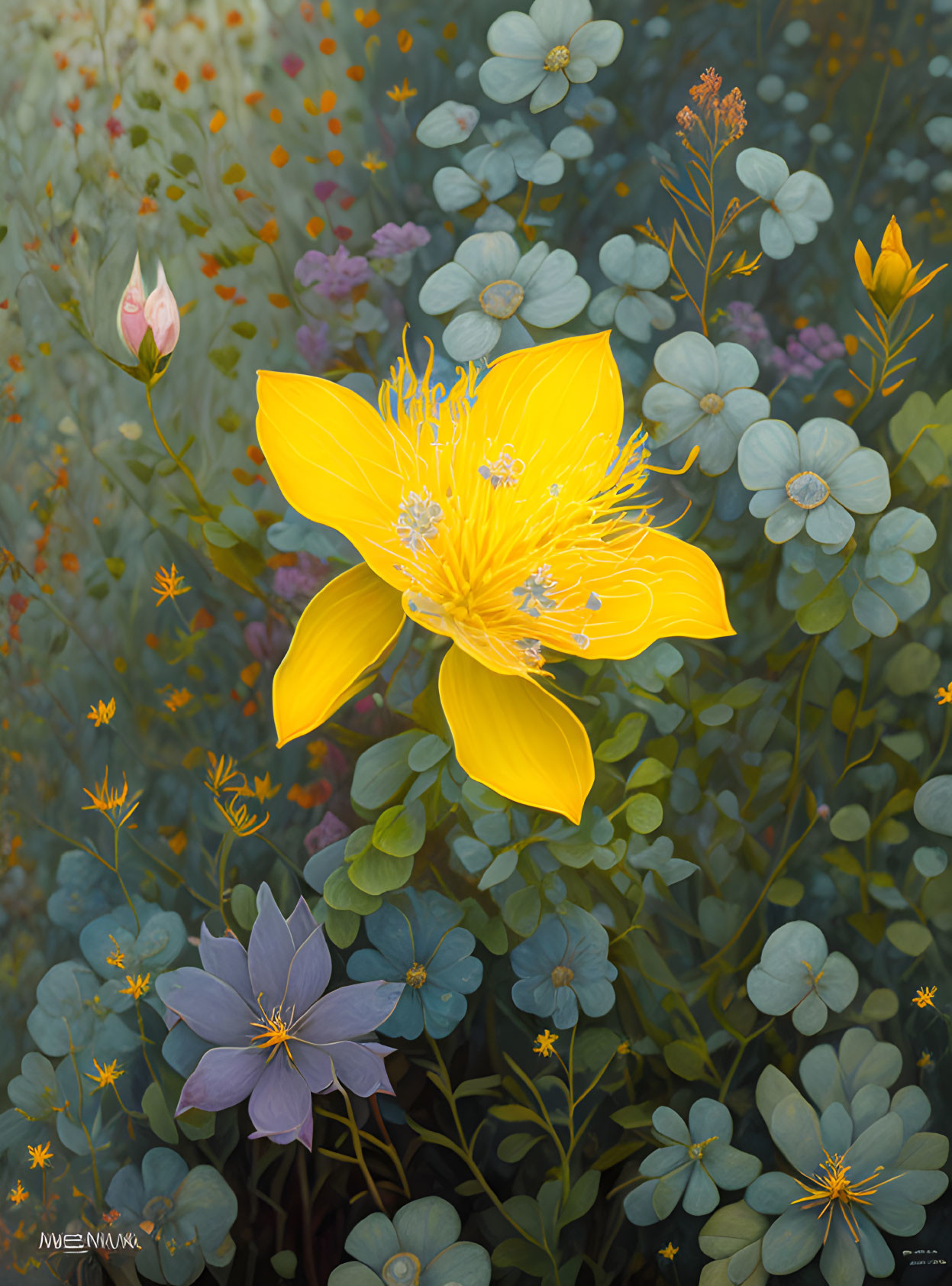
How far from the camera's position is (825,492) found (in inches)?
35.6

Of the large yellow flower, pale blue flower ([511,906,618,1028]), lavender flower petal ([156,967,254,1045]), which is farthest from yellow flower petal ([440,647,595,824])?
lavender flower petal ([156,967,254,1045])

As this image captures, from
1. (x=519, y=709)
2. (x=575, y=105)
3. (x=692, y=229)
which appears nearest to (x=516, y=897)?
(x=519, y=709)

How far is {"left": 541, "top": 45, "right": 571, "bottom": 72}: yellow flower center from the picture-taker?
876 millimetres

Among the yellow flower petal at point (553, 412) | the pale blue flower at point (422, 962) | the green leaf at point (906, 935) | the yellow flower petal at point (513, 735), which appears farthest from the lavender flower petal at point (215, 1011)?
the green leaf at point (906, 935)

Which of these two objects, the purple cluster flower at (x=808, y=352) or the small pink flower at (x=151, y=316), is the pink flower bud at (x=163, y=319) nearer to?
the small pink flower at (x=151, y=316)

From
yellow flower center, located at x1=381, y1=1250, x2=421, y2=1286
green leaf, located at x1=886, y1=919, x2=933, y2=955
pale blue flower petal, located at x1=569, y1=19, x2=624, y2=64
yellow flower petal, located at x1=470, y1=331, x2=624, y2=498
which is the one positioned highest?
pale blue flower petal, located at x1=569, y1=19, x2=624, y2=64

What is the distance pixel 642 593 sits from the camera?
2.90 ft

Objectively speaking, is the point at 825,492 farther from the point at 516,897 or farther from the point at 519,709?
the point at 516,897

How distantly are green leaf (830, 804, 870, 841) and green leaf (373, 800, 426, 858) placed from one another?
465 mm

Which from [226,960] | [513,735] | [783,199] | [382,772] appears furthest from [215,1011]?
[783,199]

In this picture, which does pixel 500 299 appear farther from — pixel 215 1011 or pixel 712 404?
pixel 215 1011

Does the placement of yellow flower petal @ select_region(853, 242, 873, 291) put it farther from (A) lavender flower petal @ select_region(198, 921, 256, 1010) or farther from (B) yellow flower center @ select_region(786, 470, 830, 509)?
(A) lavender flower petal @ select_region(198, 921, 256, 1010)

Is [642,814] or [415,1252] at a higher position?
[642,814]

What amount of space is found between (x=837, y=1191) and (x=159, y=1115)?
29.7 inches
